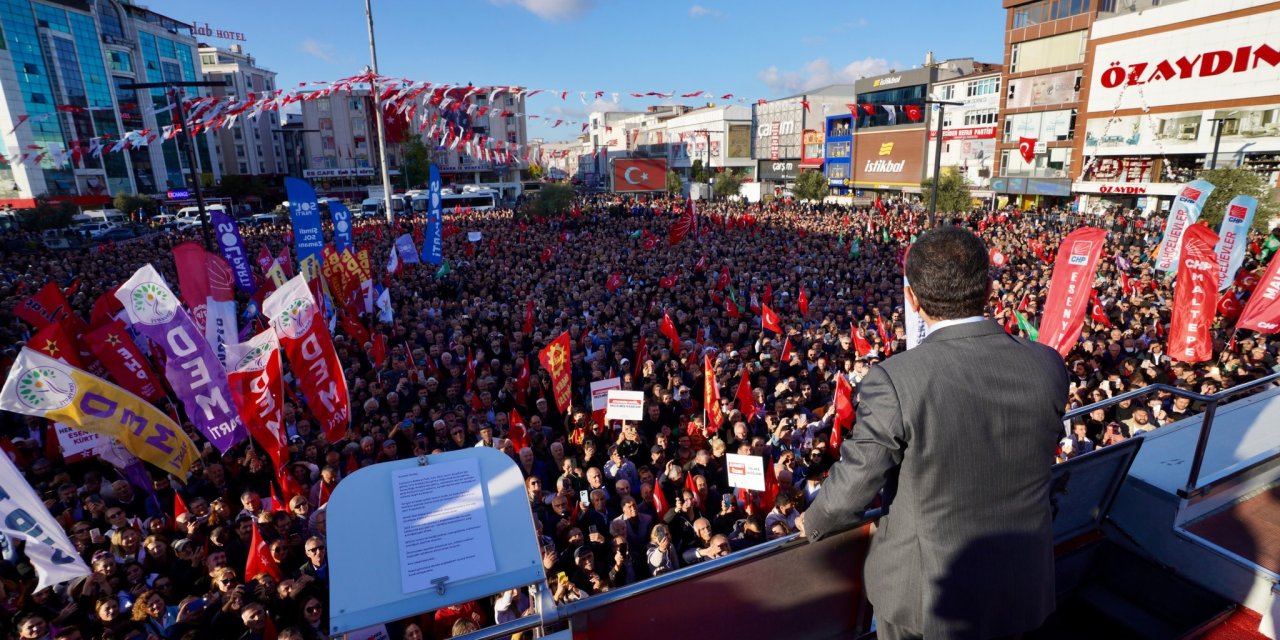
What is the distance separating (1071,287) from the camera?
7.14m

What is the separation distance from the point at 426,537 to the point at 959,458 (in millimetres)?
1563

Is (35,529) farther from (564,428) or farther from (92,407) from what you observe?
(564,428)

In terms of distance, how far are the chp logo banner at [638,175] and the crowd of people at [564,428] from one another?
42.6m

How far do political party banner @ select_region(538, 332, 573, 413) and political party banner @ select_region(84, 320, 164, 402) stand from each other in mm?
4351

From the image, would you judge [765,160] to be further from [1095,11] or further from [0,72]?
[0,72]

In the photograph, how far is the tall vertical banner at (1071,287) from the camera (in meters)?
6.96

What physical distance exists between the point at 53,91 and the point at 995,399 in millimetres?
72040

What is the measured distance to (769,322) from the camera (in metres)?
10.7

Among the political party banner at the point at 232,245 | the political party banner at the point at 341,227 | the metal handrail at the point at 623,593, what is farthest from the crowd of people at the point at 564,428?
the political party banner at the point at 232,245

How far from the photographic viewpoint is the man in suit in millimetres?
1654

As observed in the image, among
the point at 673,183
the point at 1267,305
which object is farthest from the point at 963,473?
the point at 673,183

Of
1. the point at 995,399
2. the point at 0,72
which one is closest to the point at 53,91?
the point at 0,72

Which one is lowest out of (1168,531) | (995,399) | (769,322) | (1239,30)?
(769,322)

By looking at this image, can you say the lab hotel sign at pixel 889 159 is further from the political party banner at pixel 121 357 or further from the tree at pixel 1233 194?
the political party banner at pixel 121 357
